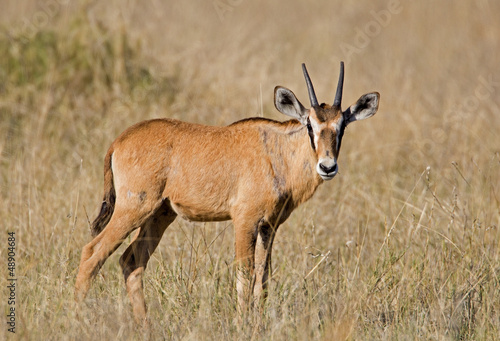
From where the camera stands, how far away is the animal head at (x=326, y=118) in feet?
18.0

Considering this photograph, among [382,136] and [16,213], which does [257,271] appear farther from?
[382,136]

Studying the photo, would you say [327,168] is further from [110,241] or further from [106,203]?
[106,203]

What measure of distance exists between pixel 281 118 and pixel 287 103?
4546 mm

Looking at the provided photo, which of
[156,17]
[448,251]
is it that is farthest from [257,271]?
[156,17]

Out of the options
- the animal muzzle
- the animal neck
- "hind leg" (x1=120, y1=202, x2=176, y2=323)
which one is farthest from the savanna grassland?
the animal muzzle

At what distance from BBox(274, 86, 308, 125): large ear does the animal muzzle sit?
62cm
